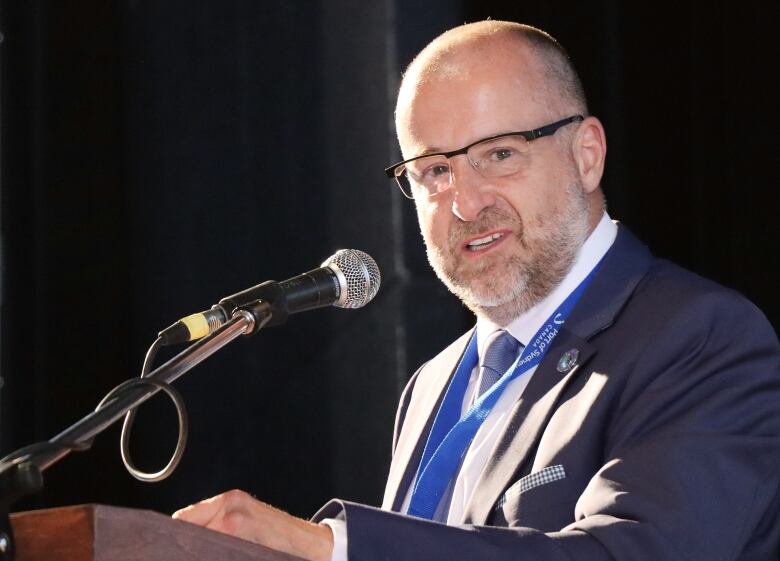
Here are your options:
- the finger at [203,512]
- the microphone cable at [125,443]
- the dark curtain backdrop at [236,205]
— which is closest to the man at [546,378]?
the finger at [203,512]

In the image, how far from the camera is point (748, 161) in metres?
3.49

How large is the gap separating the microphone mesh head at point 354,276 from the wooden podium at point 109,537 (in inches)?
25.3

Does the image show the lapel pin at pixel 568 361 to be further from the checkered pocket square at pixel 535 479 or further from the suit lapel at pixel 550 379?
the checkered pocket square at pixel 535 479

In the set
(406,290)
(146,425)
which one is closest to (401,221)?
(406,290)

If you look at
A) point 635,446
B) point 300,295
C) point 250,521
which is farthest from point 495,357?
point 250,521

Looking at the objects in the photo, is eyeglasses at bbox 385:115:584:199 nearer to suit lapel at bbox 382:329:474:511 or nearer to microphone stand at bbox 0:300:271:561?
suit lapel at bbox 382:329:474:511

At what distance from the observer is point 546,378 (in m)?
2.53

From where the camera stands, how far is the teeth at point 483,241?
2845 millimetres

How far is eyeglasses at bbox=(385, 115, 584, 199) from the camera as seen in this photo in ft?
9.25

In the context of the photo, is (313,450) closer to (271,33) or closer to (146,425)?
(146,425)

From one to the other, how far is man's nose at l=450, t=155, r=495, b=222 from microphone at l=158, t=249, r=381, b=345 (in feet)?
1.97

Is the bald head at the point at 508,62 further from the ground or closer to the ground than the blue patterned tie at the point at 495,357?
further from the ground

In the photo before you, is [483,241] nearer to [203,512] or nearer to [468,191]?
[468,191]

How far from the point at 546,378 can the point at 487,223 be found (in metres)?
0.45
